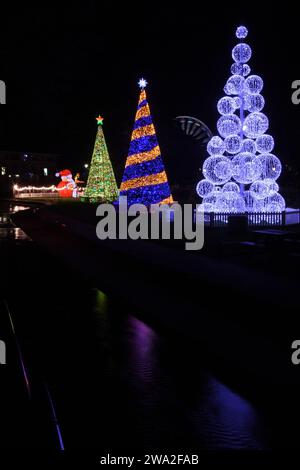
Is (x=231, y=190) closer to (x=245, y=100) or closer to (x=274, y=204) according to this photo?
(x=274, y=204)

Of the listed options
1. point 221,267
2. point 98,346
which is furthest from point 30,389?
point 221,267

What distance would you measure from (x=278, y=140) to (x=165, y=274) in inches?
1381

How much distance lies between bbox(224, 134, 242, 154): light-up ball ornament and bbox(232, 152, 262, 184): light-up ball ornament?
0.26m

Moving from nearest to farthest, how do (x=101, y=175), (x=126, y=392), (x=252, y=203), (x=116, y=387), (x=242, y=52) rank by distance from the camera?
(x=126, y=392), (x=116, y=387), (x=242, y=52), (x=252, y=203), (x=101, y=175)

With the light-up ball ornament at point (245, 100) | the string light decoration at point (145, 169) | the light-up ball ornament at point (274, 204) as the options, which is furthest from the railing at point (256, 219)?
the string light decoration at point (145, 169)

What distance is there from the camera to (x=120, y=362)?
697 cm

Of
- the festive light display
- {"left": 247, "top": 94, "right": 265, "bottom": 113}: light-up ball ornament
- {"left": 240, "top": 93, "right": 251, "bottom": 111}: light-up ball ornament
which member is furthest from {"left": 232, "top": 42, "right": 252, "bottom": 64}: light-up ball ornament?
{"left": 247, "top": 94, "right": 265, "bottom": 113}: light-up ball ornament

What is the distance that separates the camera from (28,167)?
103 metres

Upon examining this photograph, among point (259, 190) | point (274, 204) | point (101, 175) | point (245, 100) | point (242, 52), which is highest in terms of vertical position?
point (242, 52)

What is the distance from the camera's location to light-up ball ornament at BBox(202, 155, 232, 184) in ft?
69.8

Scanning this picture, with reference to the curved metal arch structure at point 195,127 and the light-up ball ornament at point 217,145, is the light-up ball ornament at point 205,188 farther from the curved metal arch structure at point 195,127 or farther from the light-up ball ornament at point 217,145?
the curved metal arch structure at point 195,127

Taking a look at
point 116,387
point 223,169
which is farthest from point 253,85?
point 116,387

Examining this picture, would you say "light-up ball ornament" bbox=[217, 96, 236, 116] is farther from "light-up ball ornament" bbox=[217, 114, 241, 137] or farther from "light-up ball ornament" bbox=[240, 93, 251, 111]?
"light-up ball ornament" bbox=[240, 93, 251, 111]

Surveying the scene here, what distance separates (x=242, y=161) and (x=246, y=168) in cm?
49
